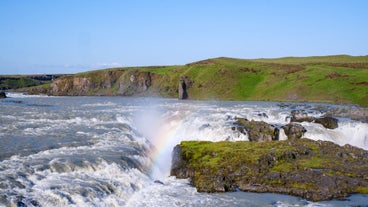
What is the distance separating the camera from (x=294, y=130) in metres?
48.6

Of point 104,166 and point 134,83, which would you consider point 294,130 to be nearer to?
point 104,166

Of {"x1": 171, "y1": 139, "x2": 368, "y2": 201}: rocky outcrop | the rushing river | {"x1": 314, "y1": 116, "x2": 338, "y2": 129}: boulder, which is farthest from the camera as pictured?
{"x1": 314, "y1": 116, "x2": 338, "y2": 129}: boulder

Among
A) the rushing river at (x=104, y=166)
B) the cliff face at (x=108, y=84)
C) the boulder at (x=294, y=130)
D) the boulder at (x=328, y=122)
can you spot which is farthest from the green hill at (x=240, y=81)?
the rushing river at (x=104, y=166)

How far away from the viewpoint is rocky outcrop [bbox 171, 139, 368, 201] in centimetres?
2775

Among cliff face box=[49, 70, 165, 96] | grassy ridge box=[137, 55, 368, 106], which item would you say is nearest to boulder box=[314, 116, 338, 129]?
grassy ridge box=[137, 55, 368, 106]

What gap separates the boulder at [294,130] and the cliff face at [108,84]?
11691cm

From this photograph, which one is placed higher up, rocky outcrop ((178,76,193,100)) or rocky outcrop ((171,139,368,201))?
rocky outcrop ((178,76,193,100))

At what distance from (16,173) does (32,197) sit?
448 centimetres

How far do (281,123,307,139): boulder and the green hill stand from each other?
59.1m

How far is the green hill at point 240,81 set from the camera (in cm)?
11894

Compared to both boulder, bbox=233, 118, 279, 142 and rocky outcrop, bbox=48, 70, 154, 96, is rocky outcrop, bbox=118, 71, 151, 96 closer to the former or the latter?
rocky outcrop, bbox=48, 70, 154, 96

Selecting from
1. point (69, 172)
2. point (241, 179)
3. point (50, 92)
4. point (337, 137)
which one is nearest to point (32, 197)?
point (69, 172)

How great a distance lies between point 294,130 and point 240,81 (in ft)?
335

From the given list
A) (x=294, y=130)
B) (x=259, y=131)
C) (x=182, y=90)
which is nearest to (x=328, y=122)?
(x=294, y=130)
